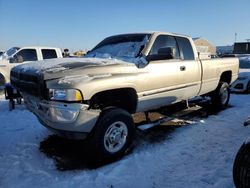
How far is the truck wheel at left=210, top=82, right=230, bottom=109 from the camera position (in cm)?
720

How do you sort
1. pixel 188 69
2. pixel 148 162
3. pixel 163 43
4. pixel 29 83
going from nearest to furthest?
pixel 29 83 < pixel 148 162 < pixel 163 43 < pixel 188 69

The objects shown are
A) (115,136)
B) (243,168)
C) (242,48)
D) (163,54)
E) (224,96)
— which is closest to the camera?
(243,168)

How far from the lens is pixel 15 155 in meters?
4.28

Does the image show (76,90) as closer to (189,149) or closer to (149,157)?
(149,157)

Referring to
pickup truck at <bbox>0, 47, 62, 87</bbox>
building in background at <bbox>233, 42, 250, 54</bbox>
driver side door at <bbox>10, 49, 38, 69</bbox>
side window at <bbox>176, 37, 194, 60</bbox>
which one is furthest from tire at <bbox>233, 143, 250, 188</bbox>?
building in background at <bbox>233, 42, 250, 54</bbox>

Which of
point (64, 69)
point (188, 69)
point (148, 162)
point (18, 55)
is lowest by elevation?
point (148, 162)

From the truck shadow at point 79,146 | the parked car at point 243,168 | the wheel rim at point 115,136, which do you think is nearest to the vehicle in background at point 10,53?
the truck shadow at point 79,146

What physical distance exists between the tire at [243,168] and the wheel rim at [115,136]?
1835mm

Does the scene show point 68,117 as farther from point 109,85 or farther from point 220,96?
point 220,96

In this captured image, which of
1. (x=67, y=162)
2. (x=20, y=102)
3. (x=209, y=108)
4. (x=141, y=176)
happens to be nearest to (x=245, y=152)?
(x=141, y=176)

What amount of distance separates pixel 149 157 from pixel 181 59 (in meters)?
2.26

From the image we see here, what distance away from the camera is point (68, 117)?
3.60 metres

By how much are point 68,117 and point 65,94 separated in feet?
1.00

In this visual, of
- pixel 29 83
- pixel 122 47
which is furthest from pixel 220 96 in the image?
pixel 29 83
